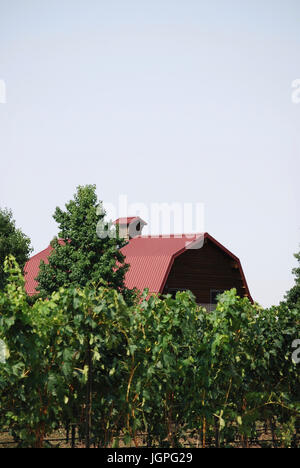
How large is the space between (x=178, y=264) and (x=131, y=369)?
30042 mm

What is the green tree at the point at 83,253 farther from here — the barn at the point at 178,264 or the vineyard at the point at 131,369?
the vineyard at the point at 131,369

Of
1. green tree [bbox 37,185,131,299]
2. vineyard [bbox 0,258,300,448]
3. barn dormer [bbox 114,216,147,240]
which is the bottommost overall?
vineyard [bbox 0,258,300,448]

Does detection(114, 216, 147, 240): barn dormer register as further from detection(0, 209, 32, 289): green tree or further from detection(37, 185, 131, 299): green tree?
detection(37, 185, 131, 299): green tree

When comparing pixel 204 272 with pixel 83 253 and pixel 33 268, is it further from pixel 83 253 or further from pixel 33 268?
pixel 83 253

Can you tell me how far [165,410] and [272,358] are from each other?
1.90 m

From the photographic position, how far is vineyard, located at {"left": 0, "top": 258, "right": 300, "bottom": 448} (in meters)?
6.64

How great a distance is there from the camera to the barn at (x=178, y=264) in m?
35.0

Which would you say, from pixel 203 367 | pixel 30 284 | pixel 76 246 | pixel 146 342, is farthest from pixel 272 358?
pixel 30 284

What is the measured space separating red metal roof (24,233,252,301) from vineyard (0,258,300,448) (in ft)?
81.7

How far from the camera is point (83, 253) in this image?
27.8 metres

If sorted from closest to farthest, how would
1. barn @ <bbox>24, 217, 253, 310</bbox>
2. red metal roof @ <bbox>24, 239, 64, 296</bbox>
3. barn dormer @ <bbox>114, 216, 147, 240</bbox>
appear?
barn @ <bbox>24, 217, 253, 310</bbox> < red metal roof @ <bbox>24, 239, 64, 296</bbox> < barn dormer @ <bbox>114, 216, 147, 240</bbox>

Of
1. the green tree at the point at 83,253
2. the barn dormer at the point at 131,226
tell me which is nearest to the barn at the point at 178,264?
the barn dormer at the point at 131,226

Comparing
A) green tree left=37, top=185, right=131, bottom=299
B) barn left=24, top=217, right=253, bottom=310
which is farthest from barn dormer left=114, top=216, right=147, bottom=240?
green tree left=37, top=185, right=131, bottom=299
